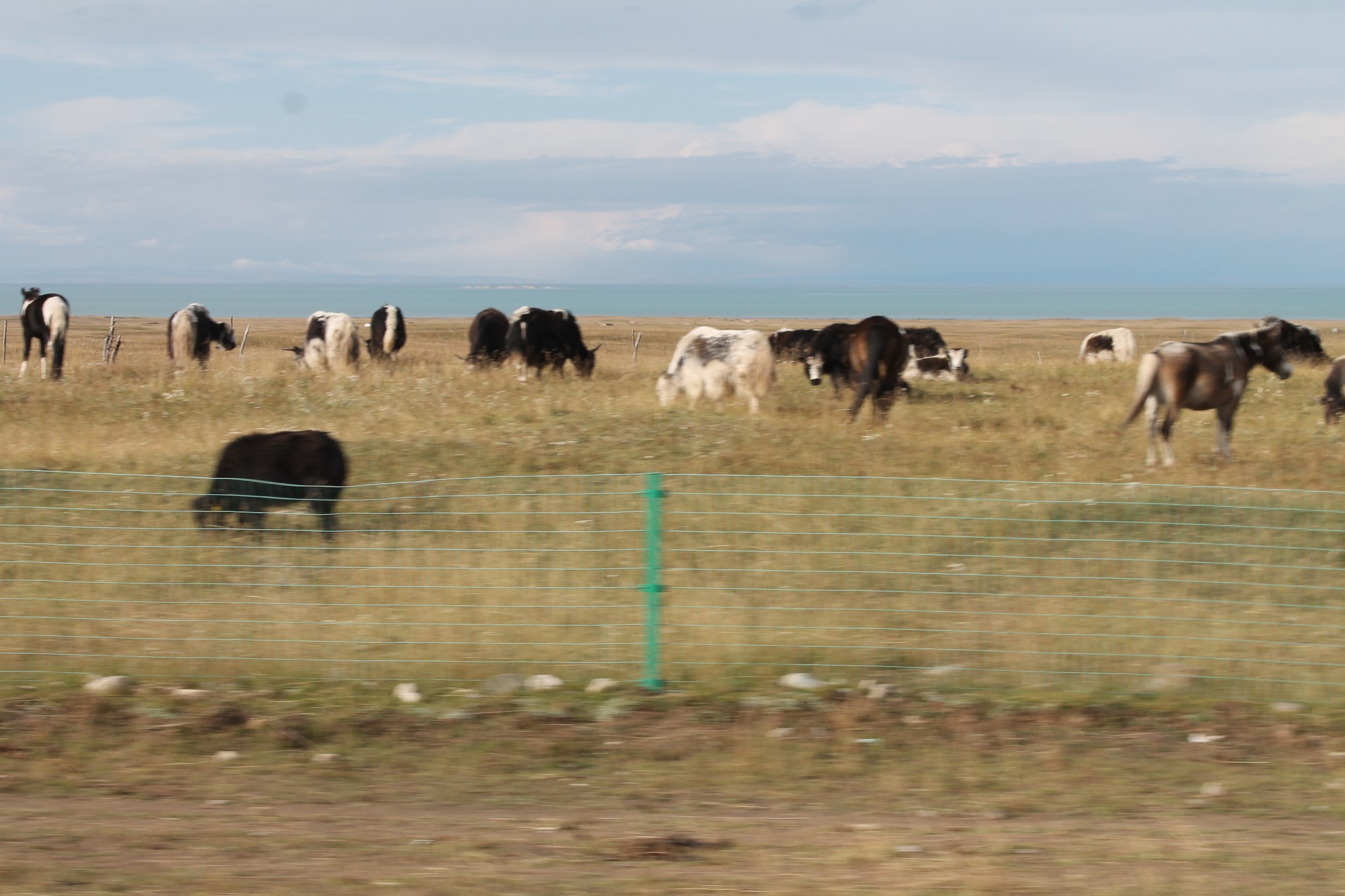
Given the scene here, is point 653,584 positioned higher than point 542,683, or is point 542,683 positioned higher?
point 653,584

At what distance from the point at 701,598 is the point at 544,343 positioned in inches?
703

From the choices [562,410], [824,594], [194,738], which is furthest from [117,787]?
[562,410]

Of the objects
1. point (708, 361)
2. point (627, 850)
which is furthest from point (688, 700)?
point (708, 361)

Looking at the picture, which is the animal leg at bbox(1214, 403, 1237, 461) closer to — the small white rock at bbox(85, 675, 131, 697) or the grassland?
the grassland

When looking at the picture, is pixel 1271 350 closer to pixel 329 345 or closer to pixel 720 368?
pixel 720 368

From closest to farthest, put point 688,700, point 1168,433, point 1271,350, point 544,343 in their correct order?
point 688,700
point 1168,433
point 1271,350
point 544,343

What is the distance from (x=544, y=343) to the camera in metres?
27.0

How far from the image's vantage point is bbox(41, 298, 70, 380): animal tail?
24.2 metres

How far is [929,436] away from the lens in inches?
707

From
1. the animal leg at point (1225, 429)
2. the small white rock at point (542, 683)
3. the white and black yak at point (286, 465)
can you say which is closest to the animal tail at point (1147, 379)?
the animal leg at point (1225, 429)

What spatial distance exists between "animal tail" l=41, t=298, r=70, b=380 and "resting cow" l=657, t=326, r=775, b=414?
11.6m

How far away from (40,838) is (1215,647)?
708cm

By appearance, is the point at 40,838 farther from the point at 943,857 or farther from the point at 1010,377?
the point at 1010,377

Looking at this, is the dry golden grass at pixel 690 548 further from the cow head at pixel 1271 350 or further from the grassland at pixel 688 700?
the cow head at pixel 1271 350
